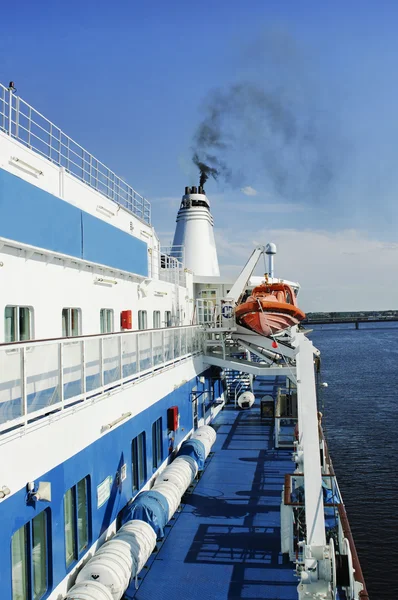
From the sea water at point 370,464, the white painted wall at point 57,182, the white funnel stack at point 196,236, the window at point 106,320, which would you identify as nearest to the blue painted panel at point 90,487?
the window at point 106,320

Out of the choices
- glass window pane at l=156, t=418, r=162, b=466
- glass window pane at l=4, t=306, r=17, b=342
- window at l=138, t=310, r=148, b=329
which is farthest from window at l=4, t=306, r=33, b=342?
window at l=138, t=310, r=148, b=329

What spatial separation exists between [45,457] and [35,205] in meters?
5.05

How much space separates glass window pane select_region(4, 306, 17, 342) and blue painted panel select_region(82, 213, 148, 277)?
3141mm

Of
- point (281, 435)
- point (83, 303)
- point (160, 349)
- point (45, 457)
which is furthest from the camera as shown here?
point (281, 435)

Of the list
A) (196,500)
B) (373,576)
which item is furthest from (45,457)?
(373,576)

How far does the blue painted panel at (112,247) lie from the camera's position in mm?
13070

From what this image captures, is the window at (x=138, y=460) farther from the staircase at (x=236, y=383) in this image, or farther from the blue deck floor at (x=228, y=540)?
the staircase at (x=236, y=383)

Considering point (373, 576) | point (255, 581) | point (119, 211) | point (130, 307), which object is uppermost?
point (119, 211)

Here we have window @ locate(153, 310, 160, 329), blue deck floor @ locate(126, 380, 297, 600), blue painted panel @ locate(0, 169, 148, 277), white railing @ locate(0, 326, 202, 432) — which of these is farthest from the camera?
window @ locate(153, 310, 160, 329)

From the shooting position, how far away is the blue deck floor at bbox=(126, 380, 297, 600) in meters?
9.05

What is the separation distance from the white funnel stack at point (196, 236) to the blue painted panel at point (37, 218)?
18310mm

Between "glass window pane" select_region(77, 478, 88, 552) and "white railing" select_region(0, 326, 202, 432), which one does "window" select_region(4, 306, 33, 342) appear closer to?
"white railing" select_region(0, 326, 202, 432)

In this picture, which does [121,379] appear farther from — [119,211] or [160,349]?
[119,211]

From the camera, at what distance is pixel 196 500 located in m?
13.2
